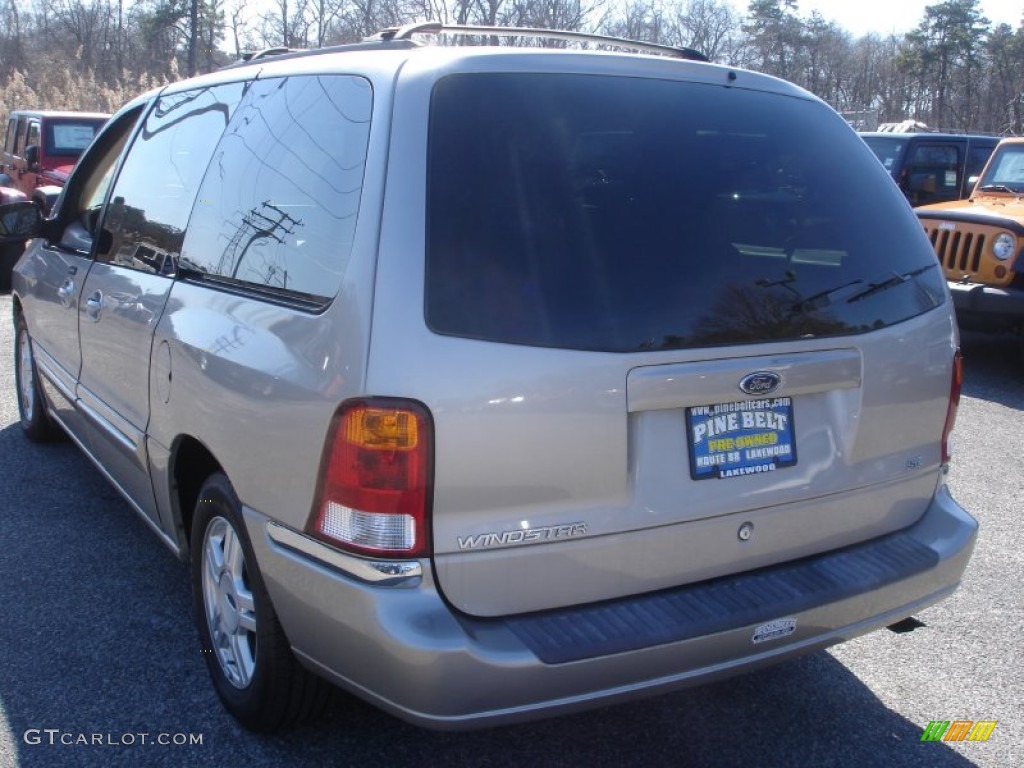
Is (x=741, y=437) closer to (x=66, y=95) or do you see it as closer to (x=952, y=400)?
(x=952, y=400)

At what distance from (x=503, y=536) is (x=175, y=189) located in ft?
6.49

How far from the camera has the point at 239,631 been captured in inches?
118

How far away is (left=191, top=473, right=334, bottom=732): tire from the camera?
8.98ft

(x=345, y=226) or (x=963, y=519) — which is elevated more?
(x=345, y=226)

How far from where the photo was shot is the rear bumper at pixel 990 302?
318 inches

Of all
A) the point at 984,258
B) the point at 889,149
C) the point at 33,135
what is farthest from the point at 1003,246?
the point at 33,135

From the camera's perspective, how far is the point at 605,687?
2.36 meters

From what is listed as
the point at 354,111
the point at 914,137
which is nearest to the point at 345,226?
the point at 354,111

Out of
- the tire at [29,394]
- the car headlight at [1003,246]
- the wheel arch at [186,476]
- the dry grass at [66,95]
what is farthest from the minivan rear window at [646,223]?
the dry grass at [66,95]

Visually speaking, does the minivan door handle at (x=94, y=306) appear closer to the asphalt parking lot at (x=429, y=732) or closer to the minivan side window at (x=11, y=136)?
the asphalt parking lot at (x=429, y=732)

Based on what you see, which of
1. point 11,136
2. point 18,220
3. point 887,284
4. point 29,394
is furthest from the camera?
point 11,136

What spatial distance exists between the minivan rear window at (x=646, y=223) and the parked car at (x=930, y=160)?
9.50 meters

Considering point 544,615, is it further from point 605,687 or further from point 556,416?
point 556,416

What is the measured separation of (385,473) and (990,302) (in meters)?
7.30
